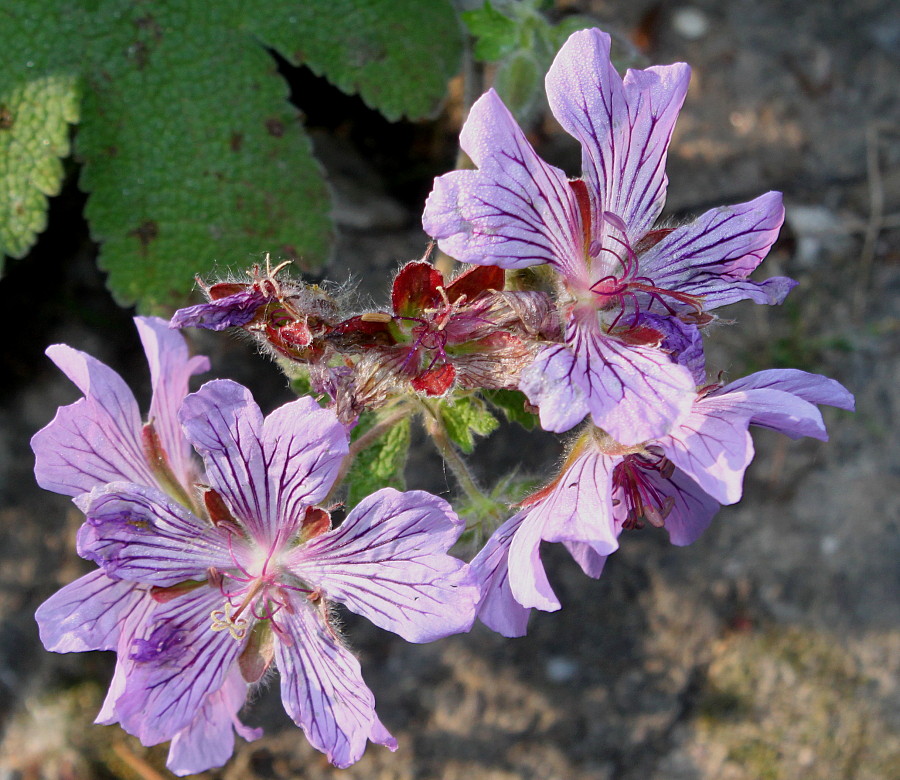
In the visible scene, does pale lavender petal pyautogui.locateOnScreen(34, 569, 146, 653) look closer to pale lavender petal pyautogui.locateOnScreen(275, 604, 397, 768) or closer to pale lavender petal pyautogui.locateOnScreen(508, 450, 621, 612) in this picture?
pale lavender petal pyautogui.locateOnScreen(275, 604, 397, 768)

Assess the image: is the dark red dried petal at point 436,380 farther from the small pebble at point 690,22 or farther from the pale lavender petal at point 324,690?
the small pebble at point 690,22

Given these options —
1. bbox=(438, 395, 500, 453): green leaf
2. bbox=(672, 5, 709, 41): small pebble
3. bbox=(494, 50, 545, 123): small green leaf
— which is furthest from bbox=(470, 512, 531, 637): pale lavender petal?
bbox=(672, 5, 709, 41): small pebble

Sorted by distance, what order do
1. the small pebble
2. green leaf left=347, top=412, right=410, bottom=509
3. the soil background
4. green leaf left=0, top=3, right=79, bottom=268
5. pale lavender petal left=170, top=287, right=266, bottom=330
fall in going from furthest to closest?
the small pebble → the soil background → green leaf left=0, top=3, right=79, bottom=268 → green leaf left=347, top=412, right=410, bottom=509 → pale lavender petal left=170, top=287, right=266, bottom=330

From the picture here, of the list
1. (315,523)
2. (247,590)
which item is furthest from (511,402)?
(247,590)

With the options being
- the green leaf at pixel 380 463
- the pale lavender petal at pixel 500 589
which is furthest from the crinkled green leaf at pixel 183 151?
the pale lavender petal at pixel 500 589

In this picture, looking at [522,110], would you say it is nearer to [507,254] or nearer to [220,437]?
[507,254]

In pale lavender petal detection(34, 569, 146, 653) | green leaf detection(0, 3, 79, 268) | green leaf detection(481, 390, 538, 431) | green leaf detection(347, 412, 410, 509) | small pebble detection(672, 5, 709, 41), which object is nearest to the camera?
pale lavender petal detection(34, 569, 146, 653)

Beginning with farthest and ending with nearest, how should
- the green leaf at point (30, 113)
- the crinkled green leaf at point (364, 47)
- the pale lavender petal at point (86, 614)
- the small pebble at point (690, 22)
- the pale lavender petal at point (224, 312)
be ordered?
the small pebble at point (690, 22)
the crinkled green leaf at point (364, 47)
the green leaf at point (30, 113)
the pale lavender petal at point (86, 614)
the pale lavender petal at point (224, 312)

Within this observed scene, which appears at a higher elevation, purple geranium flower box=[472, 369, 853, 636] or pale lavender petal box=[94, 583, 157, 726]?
purple geranium flower box=[472, 369, 853, 636]
